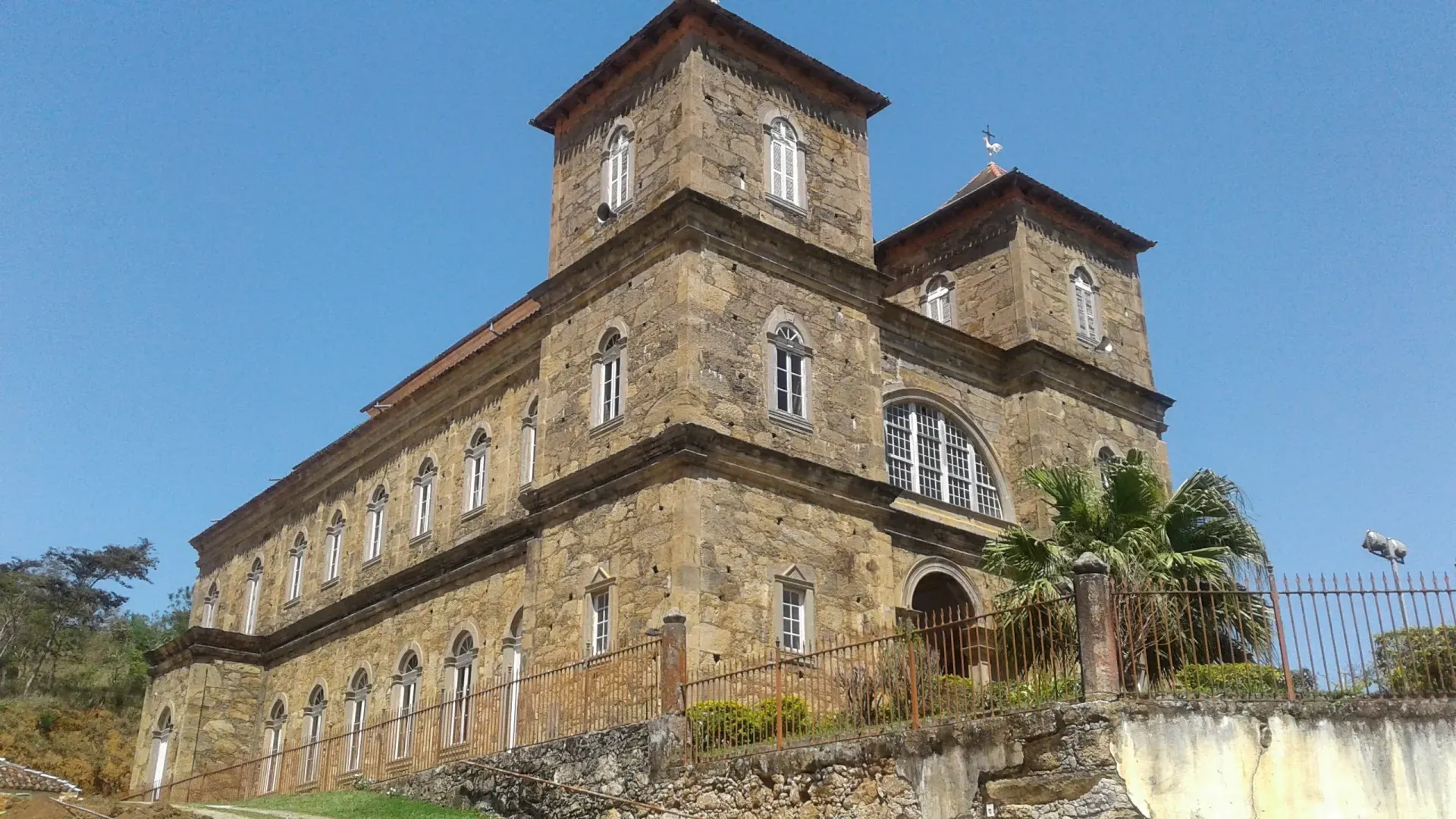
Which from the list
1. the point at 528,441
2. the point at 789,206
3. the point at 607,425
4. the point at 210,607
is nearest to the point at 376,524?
the point at 528,441

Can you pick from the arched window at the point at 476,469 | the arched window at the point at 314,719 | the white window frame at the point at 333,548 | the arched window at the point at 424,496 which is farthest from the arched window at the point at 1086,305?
the arched window at the point at 314,719

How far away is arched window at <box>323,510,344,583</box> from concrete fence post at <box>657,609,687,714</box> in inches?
696

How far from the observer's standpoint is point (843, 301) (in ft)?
78.5

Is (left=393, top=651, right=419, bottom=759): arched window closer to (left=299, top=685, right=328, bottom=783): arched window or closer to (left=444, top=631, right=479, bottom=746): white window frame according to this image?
(left=444, top=631, right=479, bottom=746): white window frame

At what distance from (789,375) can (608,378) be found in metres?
3.01

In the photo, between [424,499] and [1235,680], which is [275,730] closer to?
[424,499]

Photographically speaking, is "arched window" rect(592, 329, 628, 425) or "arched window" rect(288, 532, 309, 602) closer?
"arched window" rect(592, 329, 628, 425)

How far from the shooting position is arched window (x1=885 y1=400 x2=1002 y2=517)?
24875 millimetres

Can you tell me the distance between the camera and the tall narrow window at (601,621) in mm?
20969

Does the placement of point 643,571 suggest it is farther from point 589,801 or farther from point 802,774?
point 802,774

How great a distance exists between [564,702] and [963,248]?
46.2ft

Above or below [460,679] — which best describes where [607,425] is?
above

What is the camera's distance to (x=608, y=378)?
75.9ft

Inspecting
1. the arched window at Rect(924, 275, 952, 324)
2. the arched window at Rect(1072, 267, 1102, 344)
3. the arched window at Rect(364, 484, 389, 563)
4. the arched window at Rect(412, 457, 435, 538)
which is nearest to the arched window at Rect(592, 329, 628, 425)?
the arched window at Rect(412, 457, 435, 538)
